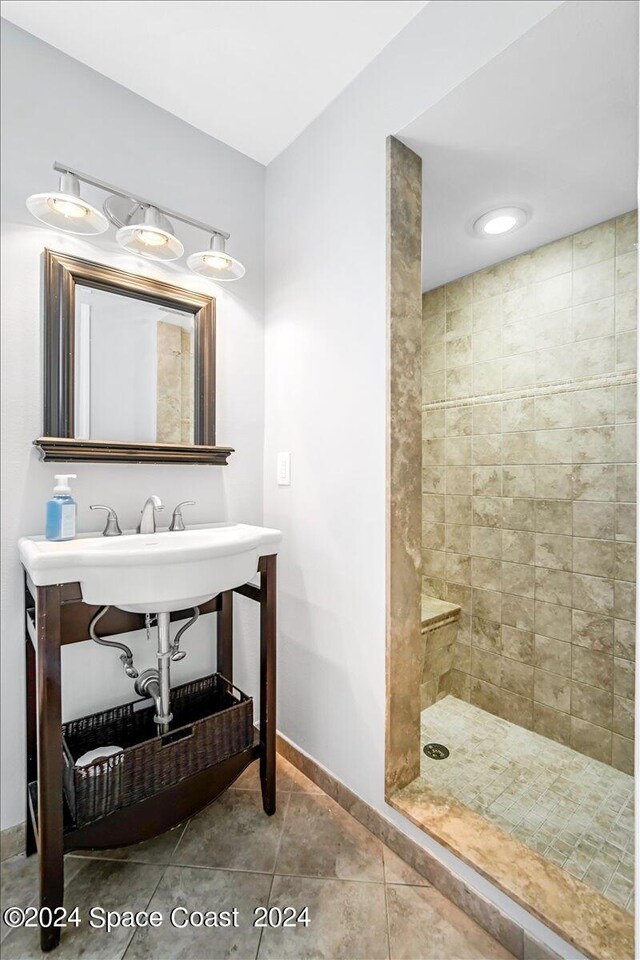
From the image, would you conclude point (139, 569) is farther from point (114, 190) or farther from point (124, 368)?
point (114, 190)

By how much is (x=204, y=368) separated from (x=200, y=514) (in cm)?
54

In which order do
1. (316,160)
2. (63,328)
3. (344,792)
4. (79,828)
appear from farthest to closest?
(316,160), (344,792), (63,328), (79,828)

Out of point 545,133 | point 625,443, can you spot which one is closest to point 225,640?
point 625,443

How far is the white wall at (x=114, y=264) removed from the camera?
126 centimetres

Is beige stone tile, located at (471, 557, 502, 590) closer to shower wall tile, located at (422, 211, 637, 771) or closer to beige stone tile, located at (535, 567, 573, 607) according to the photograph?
shower wall tile, located at (422, 211, 637, 771)

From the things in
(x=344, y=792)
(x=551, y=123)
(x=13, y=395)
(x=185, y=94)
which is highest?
(x=185, y=94)

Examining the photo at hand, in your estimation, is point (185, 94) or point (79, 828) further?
point (185, 94)

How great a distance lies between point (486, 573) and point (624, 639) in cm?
60

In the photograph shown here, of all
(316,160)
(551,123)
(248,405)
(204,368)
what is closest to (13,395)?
(204,368)

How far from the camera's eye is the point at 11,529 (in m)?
1.26

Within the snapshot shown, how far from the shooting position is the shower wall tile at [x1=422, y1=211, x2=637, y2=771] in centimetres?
170

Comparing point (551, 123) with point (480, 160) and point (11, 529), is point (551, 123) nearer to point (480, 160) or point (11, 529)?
point (480, 160)

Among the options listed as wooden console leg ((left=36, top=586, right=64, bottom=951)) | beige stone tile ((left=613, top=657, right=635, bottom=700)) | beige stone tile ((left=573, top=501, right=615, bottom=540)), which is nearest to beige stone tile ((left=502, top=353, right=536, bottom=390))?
beige stone tile ((left=573, top=501, right=615, bottom=540))

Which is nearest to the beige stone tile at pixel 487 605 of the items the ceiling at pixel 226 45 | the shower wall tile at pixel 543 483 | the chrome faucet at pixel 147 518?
the shower wall tile at pixel 543 483
